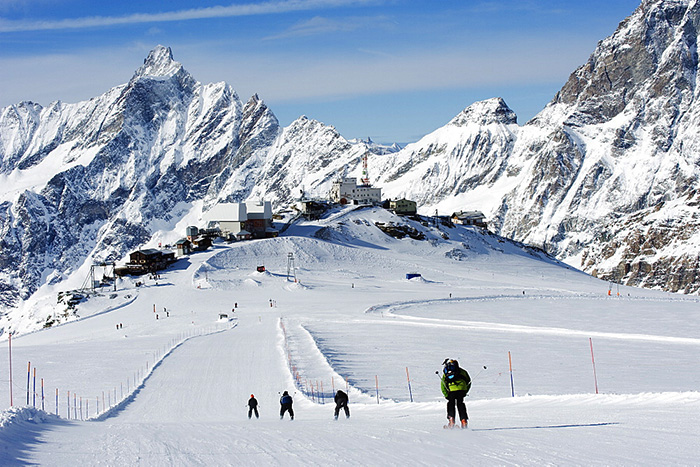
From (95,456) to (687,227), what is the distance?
20723 cm

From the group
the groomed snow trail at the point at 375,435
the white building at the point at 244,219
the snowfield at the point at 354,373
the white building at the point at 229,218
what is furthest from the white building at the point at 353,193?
the groomed snow trail at the point at 375,435

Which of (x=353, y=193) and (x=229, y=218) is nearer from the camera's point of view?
(x=229, y=218)

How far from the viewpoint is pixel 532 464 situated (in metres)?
10.8

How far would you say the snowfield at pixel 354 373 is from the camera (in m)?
12.6

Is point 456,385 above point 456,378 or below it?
below

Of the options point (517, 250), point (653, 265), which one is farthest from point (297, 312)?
point (653, 265)

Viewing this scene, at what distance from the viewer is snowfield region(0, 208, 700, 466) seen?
12.6 metres

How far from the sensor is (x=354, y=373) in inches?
1156

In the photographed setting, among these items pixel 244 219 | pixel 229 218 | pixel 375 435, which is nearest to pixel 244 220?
pixel 244 219

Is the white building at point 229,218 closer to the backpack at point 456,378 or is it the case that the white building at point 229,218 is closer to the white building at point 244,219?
the white building at point 244,219

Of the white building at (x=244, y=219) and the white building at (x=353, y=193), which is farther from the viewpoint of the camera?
the white building at (x=353, y=193)

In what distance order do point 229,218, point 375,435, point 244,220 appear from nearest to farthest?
point 375,435, point 244,220, point 229,218

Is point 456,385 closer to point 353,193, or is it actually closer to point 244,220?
point 244,220

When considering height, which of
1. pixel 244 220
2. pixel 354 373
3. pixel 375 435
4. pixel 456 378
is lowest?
pixel 354 373
